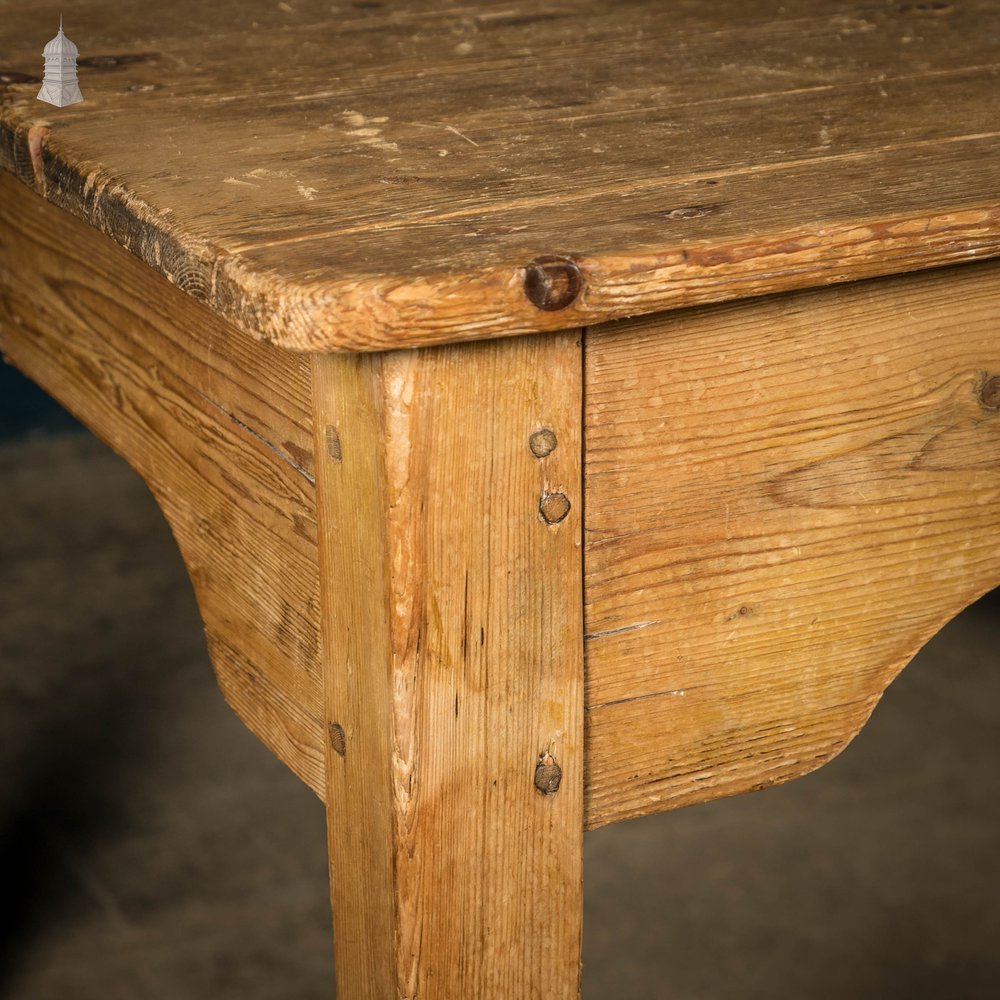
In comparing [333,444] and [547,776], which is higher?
[333,444]

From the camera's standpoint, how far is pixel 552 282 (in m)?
0.67

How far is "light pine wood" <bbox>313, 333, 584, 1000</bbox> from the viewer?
72cm

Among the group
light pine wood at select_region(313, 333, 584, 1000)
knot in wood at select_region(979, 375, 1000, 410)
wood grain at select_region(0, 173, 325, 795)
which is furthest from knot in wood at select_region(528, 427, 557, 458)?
knot in wood at select_region(979, 375, 1000, 410)

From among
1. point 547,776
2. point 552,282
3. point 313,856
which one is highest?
point 552,282

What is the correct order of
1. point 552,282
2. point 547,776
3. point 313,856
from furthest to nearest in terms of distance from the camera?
point 313,856 → point 547,776 → point 552,282

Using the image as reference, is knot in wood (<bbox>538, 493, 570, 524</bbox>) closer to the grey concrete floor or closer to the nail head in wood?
the nail head in wood

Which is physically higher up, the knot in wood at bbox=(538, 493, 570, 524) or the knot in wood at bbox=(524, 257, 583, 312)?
the knot in wood at bbox=(524, 257, 583, 312)

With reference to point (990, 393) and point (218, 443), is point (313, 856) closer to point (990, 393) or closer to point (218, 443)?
point (218, 443)

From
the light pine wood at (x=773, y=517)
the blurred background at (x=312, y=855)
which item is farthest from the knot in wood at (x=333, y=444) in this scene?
the blurred background at (x=312, y=855)

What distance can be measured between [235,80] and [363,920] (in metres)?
0.58

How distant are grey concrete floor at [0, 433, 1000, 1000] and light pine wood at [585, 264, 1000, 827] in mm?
866

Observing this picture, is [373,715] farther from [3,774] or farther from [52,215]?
[3,774]

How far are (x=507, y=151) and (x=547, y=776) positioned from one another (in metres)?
0.34

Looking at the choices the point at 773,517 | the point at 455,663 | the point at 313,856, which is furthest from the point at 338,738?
the point at 313,856
